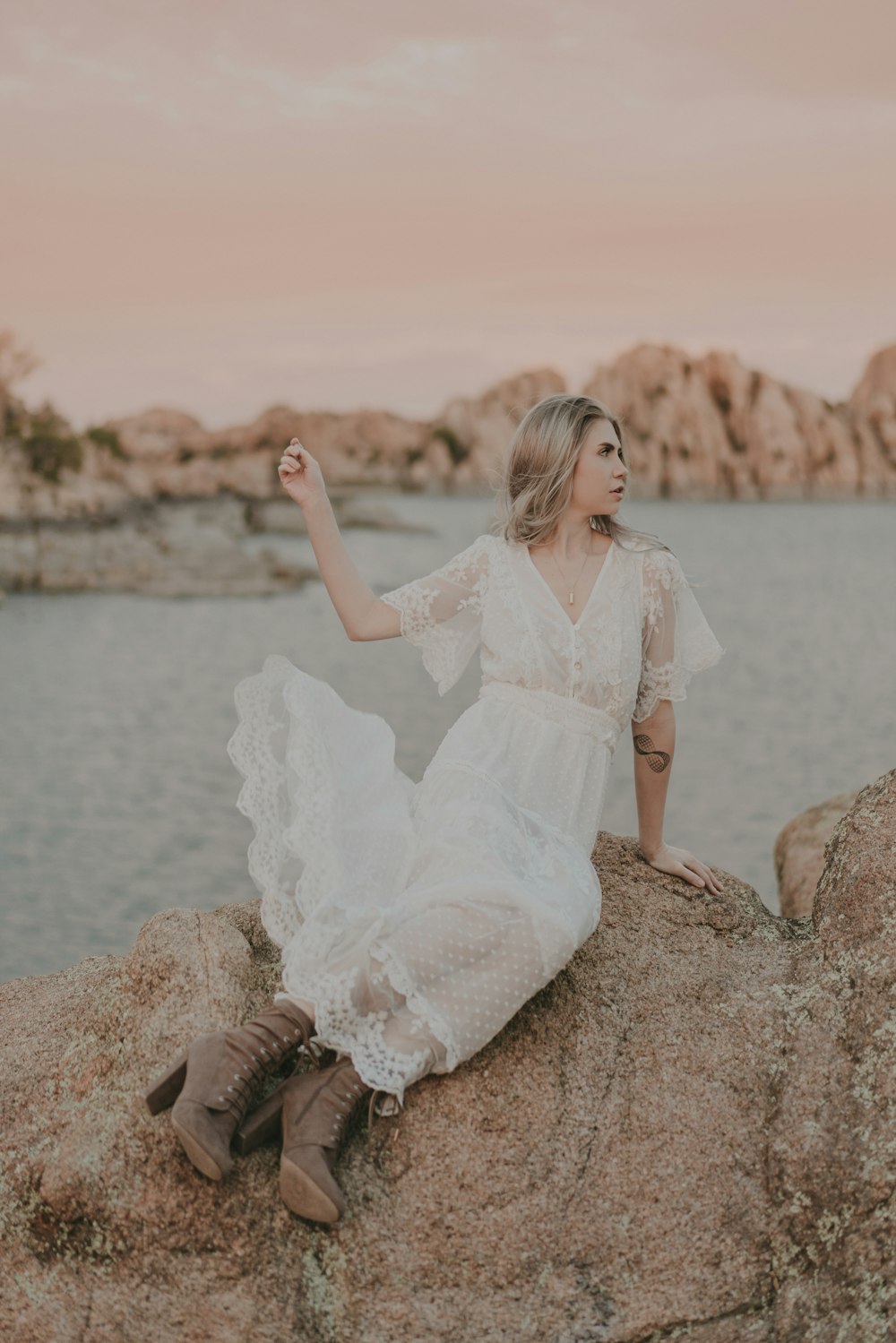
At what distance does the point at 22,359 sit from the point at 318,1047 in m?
61.4

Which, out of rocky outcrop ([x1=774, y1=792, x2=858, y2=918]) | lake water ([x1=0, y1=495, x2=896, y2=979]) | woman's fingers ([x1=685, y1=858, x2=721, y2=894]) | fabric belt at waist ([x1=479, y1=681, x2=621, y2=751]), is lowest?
lake water ([x1=0, y1=495, x2=896, y2=979])

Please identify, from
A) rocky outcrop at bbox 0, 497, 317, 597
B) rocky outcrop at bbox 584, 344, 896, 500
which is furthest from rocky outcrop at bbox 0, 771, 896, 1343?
rocky outcrop at bbox 584, 344, 896, 500

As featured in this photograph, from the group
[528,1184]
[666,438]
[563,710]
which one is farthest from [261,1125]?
[666,438]

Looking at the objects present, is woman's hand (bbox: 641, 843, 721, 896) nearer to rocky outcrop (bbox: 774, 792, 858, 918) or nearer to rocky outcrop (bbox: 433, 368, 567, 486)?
rocky outcrop (bbox: 774, 792, 858, 918)

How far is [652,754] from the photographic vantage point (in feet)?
14.7

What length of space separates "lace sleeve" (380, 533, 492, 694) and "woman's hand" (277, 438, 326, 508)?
0.45 m

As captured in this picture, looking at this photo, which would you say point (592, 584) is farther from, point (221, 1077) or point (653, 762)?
point (221, 1077)

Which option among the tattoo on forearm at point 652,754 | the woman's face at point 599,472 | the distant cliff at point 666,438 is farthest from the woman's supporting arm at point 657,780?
the distant cliff at point 666,438

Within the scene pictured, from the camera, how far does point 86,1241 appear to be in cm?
317

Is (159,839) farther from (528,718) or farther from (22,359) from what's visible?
(22,359)

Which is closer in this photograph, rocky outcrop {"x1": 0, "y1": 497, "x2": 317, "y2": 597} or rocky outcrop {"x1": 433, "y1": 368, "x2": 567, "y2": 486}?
rocky outcrop {"x1": 0, "y1": 497, "x2": 317, "y2": 597}

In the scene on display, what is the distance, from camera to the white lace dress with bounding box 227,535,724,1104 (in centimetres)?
335

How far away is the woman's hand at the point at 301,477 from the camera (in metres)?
4.19

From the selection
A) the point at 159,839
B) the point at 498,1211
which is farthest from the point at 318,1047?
the point at 159,839
